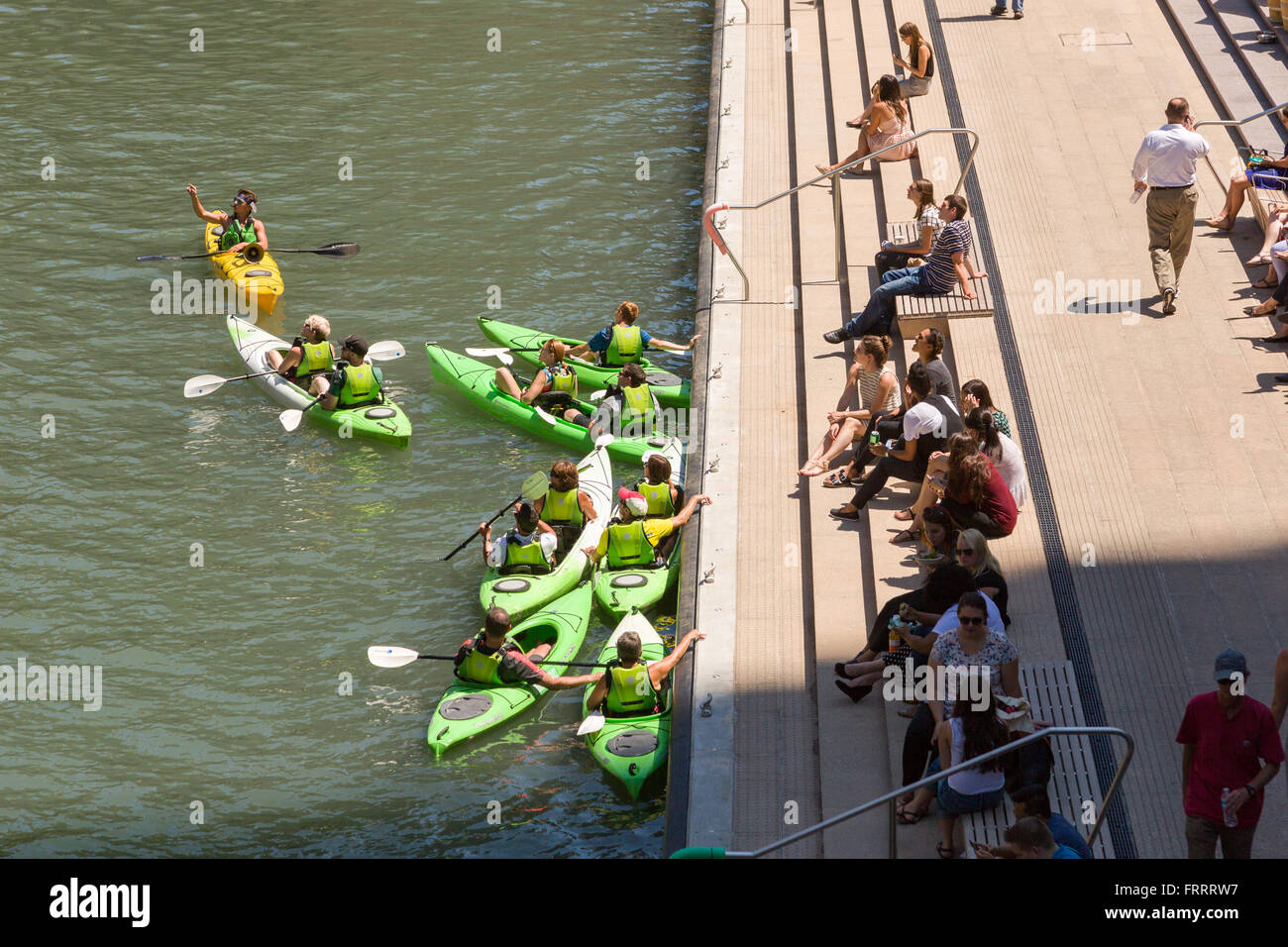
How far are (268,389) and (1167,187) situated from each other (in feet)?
34.4

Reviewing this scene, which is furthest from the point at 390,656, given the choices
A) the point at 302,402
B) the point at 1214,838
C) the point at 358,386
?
the point at 1214,838

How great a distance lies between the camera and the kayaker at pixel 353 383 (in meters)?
16.8

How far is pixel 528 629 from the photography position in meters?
13.1

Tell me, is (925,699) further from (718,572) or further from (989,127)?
(989,127)

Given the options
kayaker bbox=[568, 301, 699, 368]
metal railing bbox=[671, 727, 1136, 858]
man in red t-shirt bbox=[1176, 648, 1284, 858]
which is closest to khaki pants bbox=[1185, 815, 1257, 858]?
man in red t-shirt bbox=[1176, 648, 1284, 858]

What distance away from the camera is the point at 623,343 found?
16.9m

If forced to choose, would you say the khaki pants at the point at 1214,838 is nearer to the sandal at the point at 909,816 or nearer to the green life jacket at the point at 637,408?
the sandal at the point at 909,816

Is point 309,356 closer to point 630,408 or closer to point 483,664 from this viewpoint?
point 630,408

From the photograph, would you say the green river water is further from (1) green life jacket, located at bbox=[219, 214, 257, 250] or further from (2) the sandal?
(2) the sandal

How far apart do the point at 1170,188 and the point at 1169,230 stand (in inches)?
17.2

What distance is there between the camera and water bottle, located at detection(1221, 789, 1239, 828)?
25.7ft

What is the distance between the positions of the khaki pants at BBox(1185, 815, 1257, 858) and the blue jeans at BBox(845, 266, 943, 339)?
758cm

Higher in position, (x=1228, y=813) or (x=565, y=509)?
(x=565, y=509)
